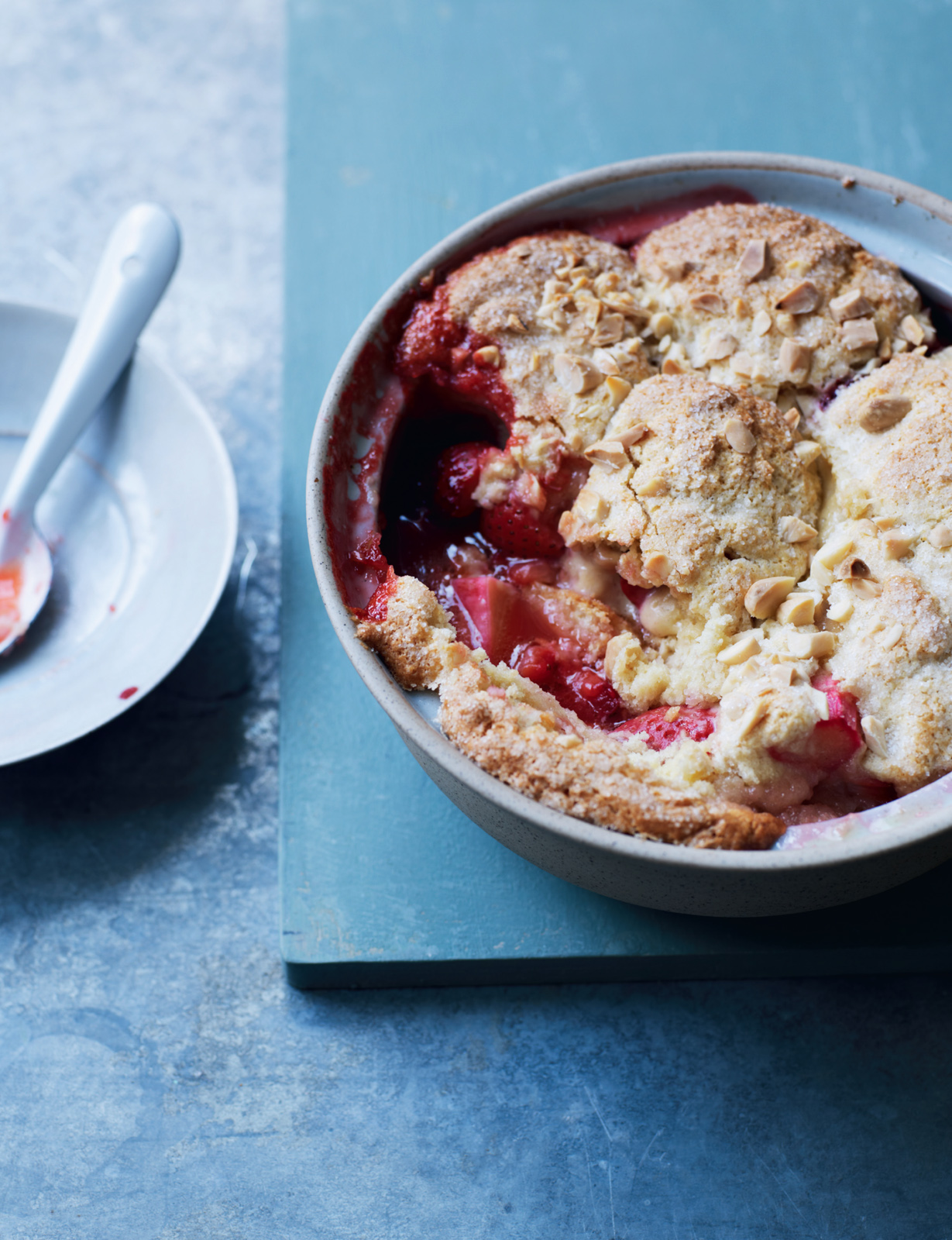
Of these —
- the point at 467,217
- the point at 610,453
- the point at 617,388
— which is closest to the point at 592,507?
the point at 610,453

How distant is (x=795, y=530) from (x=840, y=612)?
14cm

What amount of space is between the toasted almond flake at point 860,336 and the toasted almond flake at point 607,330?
0.33 m

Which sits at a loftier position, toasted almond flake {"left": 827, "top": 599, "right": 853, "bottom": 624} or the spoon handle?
toasted almond flake {"left": 827, "top": 599, "right": 853, "bottom": 624}

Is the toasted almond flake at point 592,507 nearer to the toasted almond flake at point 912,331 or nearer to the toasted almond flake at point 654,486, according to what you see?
the toasted almond flake at point 654,486

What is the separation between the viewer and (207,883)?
6.24 ft

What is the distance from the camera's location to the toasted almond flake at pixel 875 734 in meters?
1.38

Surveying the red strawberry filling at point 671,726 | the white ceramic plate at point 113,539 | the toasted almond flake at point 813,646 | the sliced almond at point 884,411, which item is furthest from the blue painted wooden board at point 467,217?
the sliced almond at point 884,411

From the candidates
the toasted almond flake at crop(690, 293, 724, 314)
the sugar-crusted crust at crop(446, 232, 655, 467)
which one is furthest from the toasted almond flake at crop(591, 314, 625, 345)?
the toasted almond flake at crop(690, 293, 724, 314)

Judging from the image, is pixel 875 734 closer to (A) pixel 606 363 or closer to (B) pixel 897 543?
(B) pixel 897 543

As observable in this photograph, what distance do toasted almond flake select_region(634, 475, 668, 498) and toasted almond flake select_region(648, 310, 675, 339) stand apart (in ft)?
0.92

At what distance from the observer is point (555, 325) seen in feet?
5.36

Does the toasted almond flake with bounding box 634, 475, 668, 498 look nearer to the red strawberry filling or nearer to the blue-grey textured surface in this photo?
the red strawberry filling

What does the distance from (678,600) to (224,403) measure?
125 centimetres

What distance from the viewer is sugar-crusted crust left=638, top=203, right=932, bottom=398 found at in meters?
1.60
